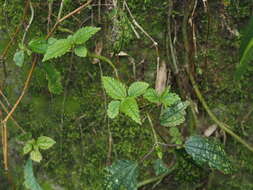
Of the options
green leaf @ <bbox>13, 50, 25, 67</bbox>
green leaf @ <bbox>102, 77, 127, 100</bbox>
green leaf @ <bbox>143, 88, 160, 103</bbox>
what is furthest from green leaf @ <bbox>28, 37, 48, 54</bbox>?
green leaf @ <bbox>143, 88, 160, 103</bbox>

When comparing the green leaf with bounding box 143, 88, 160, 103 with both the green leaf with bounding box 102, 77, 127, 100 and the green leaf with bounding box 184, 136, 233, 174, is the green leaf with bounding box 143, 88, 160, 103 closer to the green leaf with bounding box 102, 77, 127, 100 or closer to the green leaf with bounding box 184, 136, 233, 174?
the green leaf with bounding box 102, 77, 127, 100

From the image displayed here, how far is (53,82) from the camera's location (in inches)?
50.3

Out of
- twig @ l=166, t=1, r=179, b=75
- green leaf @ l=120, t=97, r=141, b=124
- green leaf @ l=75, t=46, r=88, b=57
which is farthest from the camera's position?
twig @ l=166, t=1, r=179, b=75

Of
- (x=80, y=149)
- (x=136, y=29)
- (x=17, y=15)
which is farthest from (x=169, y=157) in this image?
(x=17, y=15)

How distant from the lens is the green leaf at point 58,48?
112cm

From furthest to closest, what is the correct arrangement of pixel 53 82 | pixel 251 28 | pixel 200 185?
pixel 200 185 → pixel 53 82 → pixel 251 28

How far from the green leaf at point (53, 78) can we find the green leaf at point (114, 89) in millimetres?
234

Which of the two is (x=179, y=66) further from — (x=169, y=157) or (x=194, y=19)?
(x=169, y=157)

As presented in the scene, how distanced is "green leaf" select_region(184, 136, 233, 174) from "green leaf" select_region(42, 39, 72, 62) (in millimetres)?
466

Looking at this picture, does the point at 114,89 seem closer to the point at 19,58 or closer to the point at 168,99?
the point at 168,99

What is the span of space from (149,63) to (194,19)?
22cm

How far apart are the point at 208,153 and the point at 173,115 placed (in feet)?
0.50

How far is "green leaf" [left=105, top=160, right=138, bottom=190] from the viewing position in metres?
1.12

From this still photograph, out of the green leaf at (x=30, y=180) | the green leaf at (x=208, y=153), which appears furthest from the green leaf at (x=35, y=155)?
the green leaf at (x=208, y=153)
